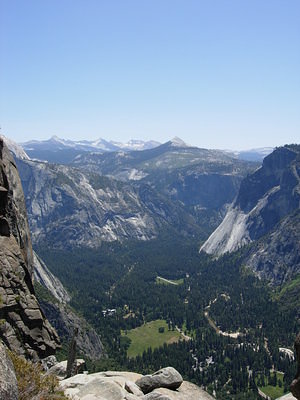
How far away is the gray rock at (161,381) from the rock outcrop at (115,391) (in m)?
0.40

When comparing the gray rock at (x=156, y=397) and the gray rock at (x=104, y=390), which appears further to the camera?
the gray rock at (x=104, y=390)

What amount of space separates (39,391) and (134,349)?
148608 millimetres

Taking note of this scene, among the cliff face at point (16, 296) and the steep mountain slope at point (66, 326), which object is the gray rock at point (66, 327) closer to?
the steep mountain slope at point (66, 326)

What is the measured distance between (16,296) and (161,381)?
16570 mm

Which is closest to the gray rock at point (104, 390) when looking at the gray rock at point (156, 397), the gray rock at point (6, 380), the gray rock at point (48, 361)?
the gray rock at point (156, 397)

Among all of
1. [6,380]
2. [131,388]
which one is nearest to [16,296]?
[131,388]

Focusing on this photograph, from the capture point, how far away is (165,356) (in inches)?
5861

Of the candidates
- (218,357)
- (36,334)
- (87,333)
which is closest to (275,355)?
(218,357)

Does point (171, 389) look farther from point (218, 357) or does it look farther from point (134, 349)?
point (134, 349)

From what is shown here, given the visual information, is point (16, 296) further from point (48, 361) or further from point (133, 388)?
point (133, 388)

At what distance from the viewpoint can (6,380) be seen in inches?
773

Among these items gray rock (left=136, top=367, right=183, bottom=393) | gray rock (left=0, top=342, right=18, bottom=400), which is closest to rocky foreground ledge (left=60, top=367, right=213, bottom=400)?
gray rock (left=136, top=367, right=183, bottom=393)

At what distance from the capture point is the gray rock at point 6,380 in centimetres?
1908

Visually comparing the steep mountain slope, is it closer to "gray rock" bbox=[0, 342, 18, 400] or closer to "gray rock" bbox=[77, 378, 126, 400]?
"gray rock" bbox=[77, 378, 126, 400]
